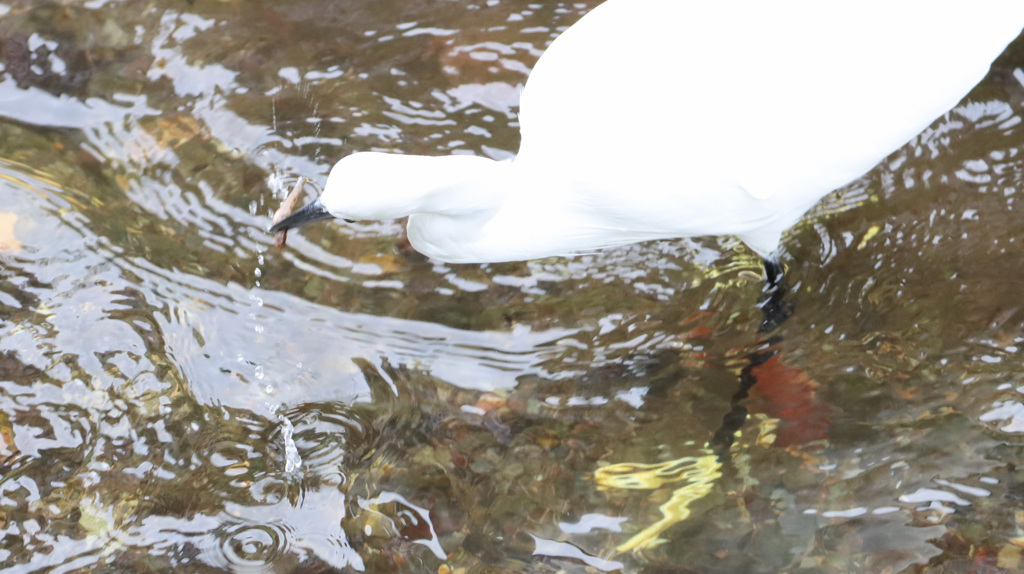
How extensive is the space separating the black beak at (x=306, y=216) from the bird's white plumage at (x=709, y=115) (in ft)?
0.76

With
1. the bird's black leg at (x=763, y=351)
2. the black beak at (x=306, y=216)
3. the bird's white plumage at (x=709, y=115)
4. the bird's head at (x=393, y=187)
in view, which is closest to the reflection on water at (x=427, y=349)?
the bird's black leg at (x=763, y=351)

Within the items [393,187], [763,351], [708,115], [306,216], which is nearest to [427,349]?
[306,216]

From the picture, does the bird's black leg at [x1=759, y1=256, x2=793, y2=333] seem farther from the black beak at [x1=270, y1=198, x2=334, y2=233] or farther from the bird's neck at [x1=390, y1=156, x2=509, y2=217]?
the black beak at [x1=270, y1=198, x2=334, y2=233]

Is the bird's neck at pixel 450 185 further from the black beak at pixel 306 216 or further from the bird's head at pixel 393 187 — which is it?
the black beak at pixel 306 216

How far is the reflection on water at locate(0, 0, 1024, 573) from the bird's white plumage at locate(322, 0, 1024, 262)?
0.52 metres

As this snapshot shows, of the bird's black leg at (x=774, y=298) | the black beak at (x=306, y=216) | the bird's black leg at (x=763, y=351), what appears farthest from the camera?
the bird's black leg at (x=774, y=298)

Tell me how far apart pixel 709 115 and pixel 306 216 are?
128 centimetres

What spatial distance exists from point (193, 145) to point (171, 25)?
28.8 inches

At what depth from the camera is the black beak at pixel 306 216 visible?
9.11ft

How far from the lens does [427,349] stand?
3439 millimetres

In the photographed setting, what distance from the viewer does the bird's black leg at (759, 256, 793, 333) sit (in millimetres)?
3402

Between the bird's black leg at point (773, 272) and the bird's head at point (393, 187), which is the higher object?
the bird's head at point (393, 187)

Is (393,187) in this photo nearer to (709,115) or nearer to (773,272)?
(709,115)

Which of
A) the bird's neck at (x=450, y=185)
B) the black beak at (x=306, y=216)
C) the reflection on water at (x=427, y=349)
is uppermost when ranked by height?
the bird's neck at (x=450, y=185)
